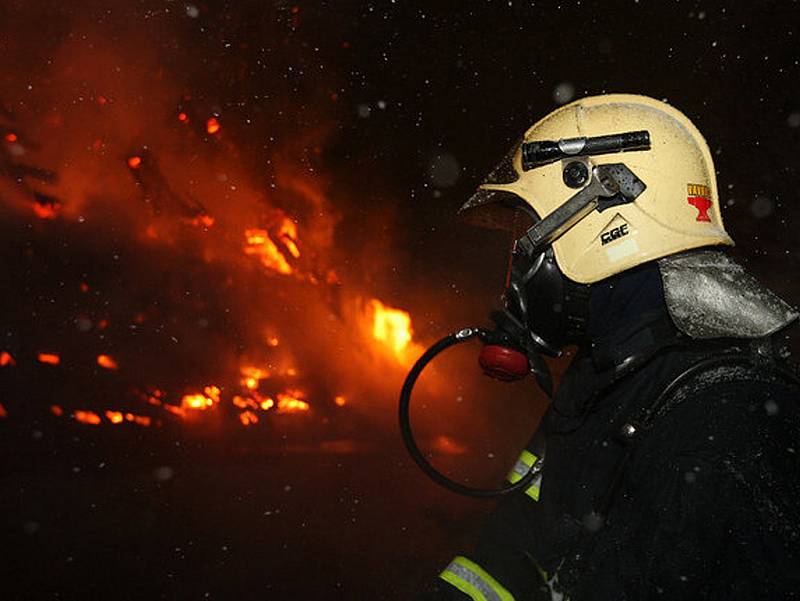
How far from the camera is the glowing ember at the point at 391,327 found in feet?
24.8

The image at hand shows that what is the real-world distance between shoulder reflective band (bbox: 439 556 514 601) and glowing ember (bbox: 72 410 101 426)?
544 cm

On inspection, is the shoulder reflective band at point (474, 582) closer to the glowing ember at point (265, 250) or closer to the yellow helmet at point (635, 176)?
the yellow helmet at point (635, 176)

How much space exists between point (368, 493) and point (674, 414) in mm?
4734

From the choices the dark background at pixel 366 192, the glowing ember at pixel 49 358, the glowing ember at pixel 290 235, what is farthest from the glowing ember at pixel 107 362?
the glowing ember at pixel 290 235

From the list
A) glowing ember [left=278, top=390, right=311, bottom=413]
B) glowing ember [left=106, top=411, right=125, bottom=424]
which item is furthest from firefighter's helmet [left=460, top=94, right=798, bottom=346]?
glowing ember [left=106, top=411, right=125, bottom=424]

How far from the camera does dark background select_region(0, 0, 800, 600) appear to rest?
4.88m

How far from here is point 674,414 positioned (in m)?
1.53

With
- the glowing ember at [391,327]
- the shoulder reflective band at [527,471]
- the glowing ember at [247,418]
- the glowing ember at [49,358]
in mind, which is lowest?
the shoulder reflective band at [527,471]

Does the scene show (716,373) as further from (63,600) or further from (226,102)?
(226,102)

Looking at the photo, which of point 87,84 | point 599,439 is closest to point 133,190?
point 87,84

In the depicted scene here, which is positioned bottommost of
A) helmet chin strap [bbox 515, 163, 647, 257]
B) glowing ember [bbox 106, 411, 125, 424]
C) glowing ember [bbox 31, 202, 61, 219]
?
helmet chin strap [bbox 515, 163, 647, 257]

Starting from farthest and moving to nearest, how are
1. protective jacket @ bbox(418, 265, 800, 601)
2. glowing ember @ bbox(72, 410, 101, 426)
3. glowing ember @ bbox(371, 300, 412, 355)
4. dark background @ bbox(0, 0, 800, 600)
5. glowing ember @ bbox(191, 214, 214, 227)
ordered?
1. glowing ember @ bbox(371, 300, 412, 355)
2. glowing ember @ bbox(191, 214, 214, 227)
3. glowing ember @ bbox(72, 410, 101, 426)
4. dark background @ bbox(0, 0, 800, 600)
5. protective jacket @ bbox(418, 265, 800, 601)

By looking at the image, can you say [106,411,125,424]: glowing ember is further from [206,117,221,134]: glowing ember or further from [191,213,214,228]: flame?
[206,117,221,134]: glowing ember

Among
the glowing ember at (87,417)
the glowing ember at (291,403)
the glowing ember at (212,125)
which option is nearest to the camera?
the glowing ember at (87,417)
